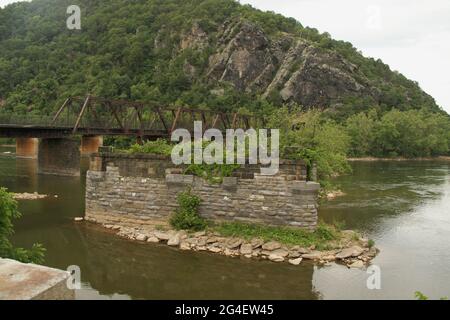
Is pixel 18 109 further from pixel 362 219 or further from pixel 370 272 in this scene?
pixel 370 272

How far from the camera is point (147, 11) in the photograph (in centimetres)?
12288

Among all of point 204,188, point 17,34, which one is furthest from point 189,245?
point 17,34

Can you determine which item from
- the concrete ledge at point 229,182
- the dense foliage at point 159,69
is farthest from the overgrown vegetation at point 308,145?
the dense foliage at point 159,69

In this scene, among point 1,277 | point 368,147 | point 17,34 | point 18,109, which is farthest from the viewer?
point 17,34

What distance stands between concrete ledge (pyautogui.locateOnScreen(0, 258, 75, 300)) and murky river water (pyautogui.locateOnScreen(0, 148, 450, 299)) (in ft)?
23.0

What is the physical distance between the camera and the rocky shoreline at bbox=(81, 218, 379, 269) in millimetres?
14592

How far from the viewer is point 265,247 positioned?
15094mm

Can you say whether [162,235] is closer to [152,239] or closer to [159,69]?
[152,239]

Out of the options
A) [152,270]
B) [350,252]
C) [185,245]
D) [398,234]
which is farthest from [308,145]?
[152,270]

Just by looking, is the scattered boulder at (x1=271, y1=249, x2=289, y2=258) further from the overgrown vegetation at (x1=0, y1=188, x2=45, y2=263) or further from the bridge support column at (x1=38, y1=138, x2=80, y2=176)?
the bridge support column at (x1=38, y1=138, x2=80, y2=176)

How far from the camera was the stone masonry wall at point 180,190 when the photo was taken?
15.5 meters

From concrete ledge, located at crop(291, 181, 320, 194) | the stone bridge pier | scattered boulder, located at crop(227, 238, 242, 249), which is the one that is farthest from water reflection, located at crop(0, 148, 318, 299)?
the stone bridge pier

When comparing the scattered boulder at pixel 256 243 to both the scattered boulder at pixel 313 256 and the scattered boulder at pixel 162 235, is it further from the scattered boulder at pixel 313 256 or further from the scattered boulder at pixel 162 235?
the scattered boulder at pixel 162 235

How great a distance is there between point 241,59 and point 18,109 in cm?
4810
